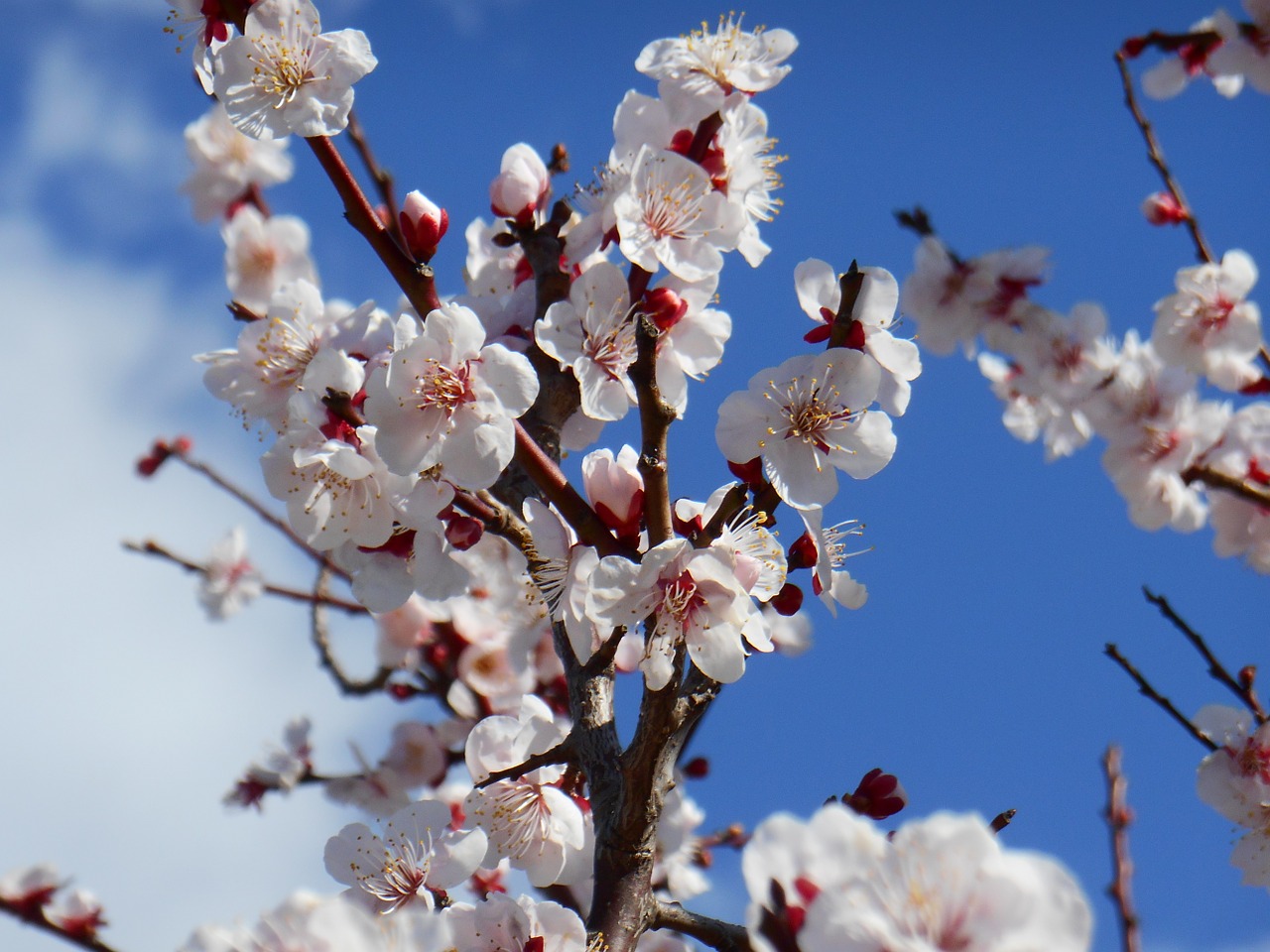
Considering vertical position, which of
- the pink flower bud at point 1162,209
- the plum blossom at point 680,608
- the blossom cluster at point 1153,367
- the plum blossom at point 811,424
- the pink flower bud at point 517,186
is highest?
the pink flower bud at point 1162,209

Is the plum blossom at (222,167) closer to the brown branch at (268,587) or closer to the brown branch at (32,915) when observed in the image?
the brown branch at (268,587)

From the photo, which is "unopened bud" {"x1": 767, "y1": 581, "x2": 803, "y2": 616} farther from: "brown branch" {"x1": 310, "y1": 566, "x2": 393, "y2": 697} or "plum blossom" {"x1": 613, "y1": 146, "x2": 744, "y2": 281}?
"brown branch" {"x1": 310, "y1": 566, "x2": 393, "y2": 697}

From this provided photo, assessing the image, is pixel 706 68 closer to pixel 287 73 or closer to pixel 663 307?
pixel 663 307

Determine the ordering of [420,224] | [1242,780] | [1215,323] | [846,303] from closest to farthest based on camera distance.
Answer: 1. [846,303]
2. [420,224]
3. [1242,780]
4. [1215,323]

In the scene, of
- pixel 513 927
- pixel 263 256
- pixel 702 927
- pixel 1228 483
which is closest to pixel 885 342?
pixel 702 927

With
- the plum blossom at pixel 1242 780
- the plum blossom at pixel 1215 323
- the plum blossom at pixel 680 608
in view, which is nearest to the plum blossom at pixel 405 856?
the plum blossom at pixel 680 608

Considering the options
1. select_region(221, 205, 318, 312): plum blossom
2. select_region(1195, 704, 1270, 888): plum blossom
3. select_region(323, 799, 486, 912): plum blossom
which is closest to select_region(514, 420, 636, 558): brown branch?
select_region(323, 799, 486, 912): plum blossom
